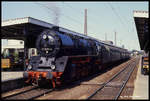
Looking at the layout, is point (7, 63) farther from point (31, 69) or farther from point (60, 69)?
point (60, 69)

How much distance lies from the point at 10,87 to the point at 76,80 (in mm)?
4747

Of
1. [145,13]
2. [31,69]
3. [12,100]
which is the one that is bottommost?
[12,100]

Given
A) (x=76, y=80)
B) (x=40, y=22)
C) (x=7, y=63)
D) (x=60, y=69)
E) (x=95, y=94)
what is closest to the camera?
(x=95, y=94)

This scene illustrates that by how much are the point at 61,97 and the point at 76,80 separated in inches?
192

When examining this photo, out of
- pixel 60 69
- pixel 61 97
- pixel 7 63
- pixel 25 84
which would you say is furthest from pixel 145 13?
pixel 7 63

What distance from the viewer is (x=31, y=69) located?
11.6m

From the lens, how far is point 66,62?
10.9 metres

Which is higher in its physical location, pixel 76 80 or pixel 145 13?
pixel 145 13

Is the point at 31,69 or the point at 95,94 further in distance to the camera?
the point at 31,69

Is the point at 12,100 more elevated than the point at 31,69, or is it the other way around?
the point at 31,69

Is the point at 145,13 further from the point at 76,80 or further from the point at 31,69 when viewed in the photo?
the point at 31,69

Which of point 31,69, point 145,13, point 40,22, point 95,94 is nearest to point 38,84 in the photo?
point 31,69

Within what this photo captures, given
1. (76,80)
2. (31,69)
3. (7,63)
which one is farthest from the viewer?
(7,63)

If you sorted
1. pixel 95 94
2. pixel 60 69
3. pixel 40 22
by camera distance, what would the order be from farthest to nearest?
pixel 40 22, pixel 60 69, pixel 95 94
